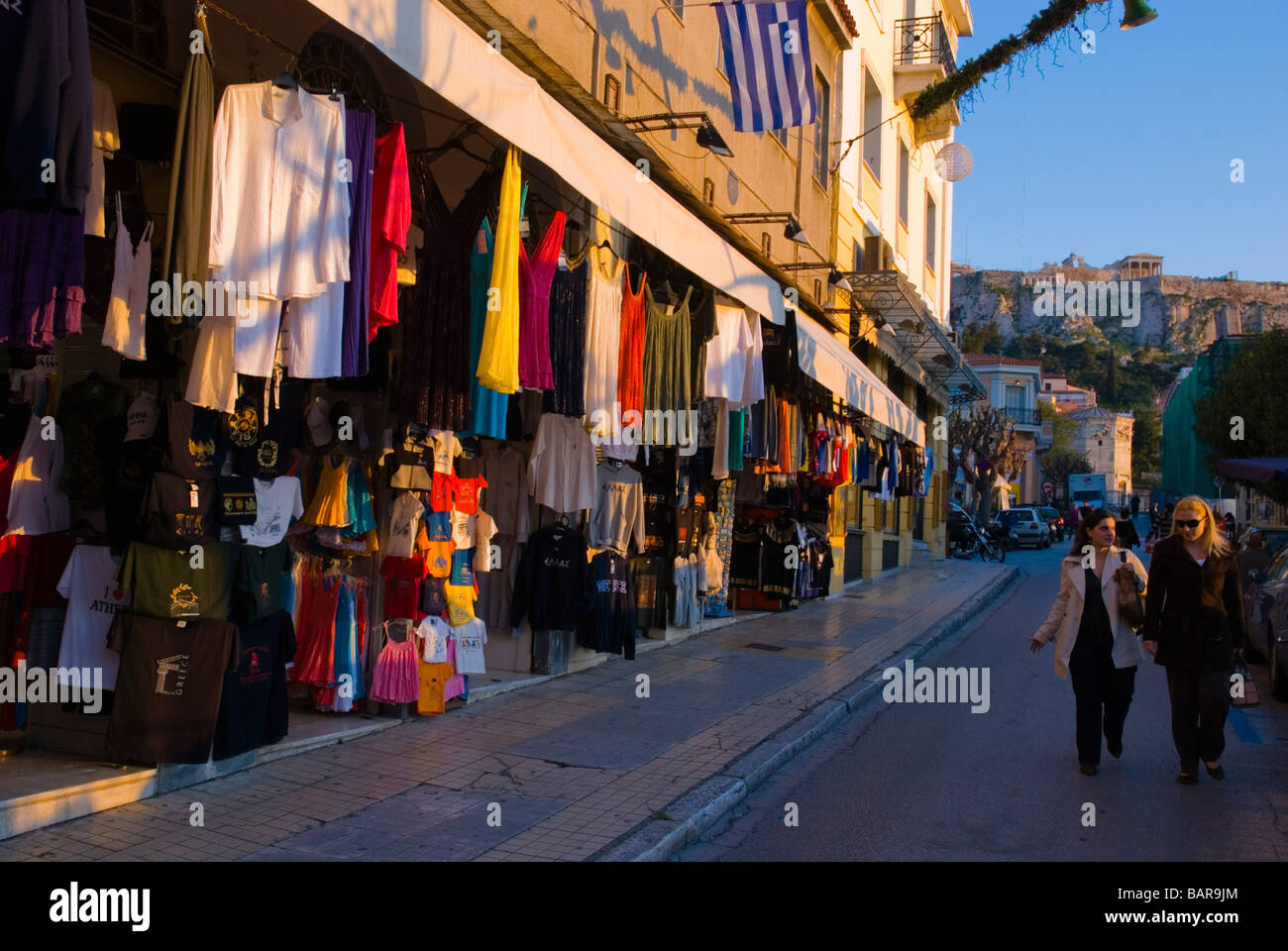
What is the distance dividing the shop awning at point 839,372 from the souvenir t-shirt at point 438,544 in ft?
15.0

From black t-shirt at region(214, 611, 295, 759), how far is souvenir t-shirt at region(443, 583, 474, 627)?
143 cm

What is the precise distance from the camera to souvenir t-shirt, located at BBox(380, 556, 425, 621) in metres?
7.61

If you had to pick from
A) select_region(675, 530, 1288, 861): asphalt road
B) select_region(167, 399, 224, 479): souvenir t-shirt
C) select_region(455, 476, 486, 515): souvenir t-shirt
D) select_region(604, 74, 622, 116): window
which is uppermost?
select_region(604, 74, 622, 116): window

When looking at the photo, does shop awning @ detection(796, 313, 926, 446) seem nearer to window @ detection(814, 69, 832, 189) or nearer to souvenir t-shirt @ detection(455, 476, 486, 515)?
souvenir t-shirt @ detection(455, 476, 486, 515)

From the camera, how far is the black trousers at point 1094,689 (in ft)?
24.3

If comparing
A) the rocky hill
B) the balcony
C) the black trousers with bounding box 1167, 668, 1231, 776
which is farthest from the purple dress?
the rocky hill

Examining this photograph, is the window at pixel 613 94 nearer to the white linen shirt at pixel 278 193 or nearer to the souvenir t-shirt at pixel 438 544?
the souvenir t-shirt at pixel 438 544

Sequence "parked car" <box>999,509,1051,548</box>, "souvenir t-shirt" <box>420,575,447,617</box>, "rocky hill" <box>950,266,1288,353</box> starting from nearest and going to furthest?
"souvenir t-shirt" <box>420,575,447,617</box> < "parked car" <box>999,509,1051,548</box> < "rocky hill" <box>950,266,1288,353</box>

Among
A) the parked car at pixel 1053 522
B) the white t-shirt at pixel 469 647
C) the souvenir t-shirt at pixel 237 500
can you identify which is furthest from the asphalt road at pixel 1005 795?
the parked car at pixel 1053 522

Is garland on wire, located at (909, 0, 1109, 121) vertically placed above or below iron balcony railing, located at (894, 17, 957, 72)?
below

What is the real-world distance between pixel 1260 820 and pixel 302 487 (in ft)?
21.2

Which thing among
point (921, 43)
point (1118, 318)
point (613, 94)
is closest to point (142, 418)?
point (613, 94)
